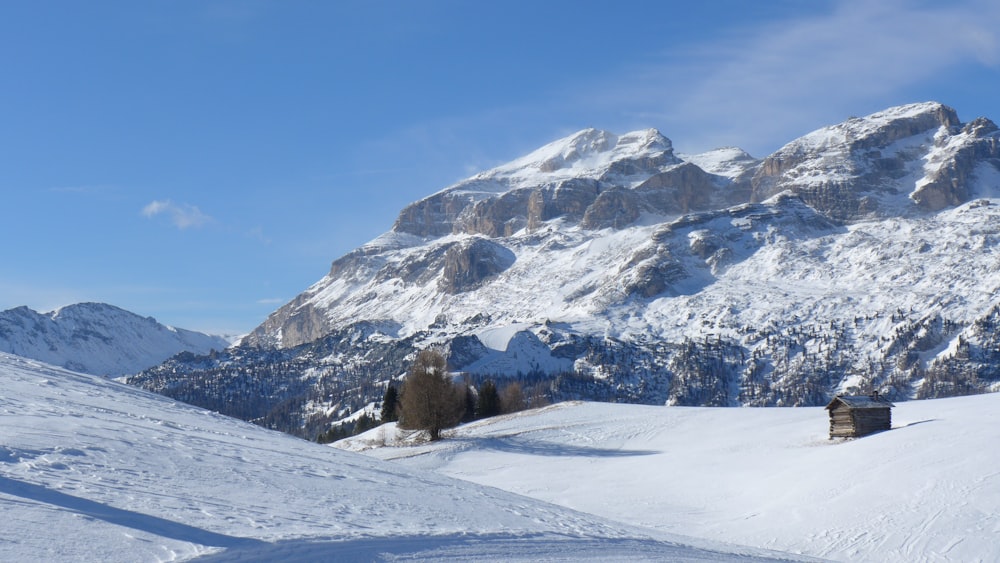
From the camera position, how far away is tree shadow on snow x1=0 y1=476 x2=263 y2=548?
11641 mm

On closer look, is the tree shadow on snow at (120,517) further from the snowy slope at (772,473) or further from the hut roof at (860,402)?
the hut roof at (860,402)

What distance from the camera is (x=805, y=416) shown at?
53.2 meters

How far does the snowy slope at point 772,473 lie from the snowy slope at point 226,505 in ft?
26.4

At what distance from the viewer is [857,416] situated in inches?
1689

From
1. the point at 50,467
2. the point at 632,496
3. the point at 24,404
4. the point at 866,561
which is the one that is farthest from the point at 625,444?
the point at 50,467

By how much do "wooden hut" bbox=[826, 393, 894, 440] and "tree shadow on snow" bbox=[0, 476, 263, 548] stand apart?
37.2 metres

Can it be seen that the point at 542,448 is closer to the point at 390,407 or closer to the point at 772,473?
the point at 772,473

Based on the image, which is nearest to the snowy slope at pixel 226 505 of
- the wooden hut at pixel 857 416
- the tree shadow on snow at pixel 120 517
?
the tree shadow on snow at pixel 120 517

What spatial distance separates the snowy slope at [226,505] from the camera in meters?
11.3

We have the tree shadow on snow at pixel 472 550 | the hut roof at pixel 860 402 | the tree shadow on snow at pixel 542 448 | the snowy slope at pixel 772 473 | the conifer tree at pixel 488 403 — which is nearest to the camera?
the tree shadow on snow at pixel 472 550

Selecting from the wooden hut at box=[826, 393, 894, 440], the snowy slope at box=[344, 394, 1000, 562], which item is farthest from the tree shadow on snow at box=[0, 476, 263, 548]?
the wooden hut at box=[826, 393, 894, 440]

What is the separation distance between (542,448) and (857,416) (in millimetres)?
18206

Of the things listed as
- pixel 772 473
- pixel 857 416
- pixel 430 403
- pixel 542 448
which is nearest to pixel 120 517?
pixel 772 473

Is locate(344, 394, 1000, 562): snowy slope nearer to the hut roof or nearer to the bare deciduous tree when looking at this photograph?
the hut roof
